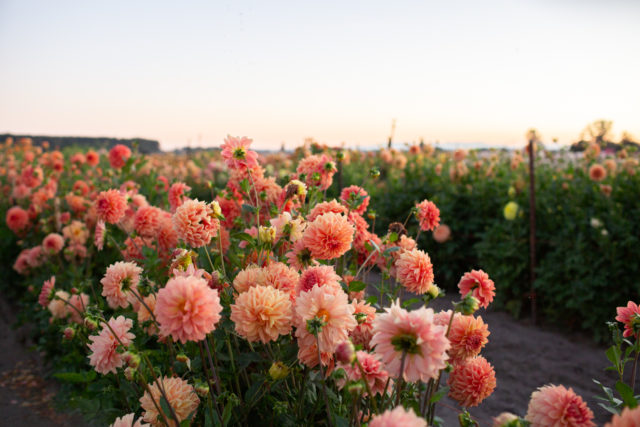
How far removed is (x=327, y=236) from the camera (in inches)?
47.5

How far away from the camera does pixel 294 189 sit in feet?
5.06

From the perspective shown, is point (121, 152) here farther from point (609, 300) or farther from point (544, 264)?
point (609, 300)

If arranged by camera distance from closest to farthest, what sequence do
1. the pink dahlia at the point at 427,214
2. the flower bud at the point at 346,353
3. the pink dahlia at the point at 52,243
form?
1. the flower bud at the point at 346,353
2. the pink dahlia at the point at 427,214
3. the pink dahlia at the point at 52,243

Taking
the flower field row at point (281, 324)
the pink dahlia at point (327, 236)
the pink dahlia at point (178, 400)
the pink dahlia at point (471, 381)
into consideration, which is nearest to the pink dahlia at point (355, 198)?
the flower field row at point (281, 324)

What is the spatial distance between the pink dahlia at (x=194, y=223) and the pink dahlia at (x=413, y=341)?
1.86ft

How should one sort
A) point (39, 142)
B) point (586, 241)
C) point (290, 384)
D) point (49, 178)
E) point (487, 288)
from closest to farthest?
point (487, 288) < point (290, 384) < point (586, 241) < point (49, 178) < point (39, 142)

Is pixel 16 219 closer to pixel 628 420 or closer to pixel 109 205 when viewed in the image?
pixel 109 205

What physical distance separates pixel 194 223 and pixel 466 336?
2.38 feet

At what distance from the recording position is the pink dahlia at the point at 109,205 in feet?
6.03

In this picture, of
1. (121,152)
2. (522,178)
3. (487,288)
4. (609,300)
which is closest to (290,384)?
(487,288)

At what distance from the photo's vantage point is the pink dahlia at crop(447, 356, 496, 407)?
1.13 metres

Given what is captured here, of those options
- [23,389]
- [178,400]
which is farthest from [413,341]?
[23,389]

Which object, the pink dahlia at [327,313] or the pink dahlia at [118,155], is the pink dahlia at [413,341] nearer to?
the pink dahlia at [327,313]

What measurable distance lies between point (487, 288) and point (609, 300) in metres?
3.19
